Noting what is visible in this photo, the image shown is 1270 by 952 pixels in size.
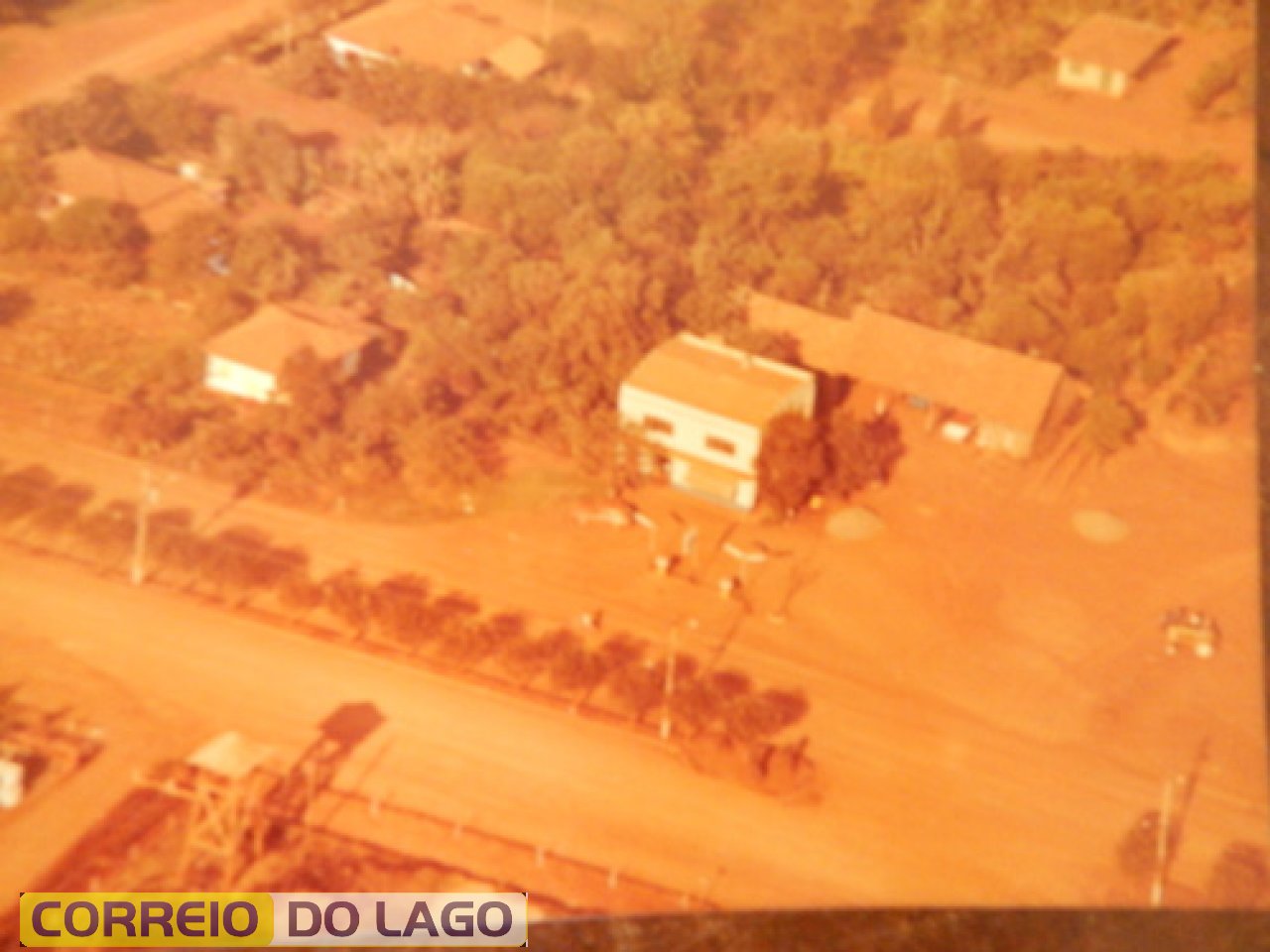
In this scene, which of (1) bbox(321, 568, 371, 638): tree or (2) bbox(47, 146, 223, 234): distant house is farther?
(2) bbox(47, 146, 223, 234): distant house

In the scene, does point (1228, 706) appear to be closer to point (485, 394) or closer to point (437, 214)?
point (485, 394)

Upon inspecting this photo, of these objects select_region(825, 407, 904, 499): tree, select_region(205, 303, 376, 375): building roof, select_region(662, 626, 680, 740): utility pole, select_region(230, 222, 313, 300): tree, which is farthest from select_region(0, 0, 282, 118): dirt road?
select_region(662, 626, 680, 740): utility pole

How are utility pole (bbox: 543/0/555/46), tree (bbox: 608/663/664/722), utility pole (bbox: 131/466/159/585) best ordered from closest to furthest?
tree (bbox: 608/663/664/722), utility pole (bbox: 131/466/159/585), utility pole (bbox: 543/0/555/46)

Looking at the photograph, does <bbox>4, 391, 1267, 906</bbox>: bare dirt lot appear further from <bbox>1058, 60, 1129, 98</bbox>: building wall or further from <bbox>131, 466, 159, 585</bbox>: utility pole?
<bbox>1058, 60, 1129, 98</bbox>: building wall

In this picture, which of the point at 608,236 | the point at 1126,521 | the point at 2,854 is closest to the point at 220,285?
the point at 608,236

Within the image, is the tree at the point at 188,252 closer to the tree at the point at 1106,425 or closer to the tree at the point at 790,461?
the tree at the point at 790,461

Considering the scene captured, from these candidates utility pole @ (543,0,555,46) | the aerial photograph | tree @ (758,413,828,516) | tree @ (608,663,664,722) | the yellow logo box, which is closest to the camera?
the yellow logo box

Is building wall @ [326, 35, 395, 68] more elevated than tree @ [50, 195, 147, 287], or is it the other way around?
building wall @ [326, 35, 395, 68]

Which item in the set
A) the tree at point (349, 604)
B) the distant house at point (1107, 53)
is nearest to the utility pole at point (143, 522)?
the tree at point (349, 604)
